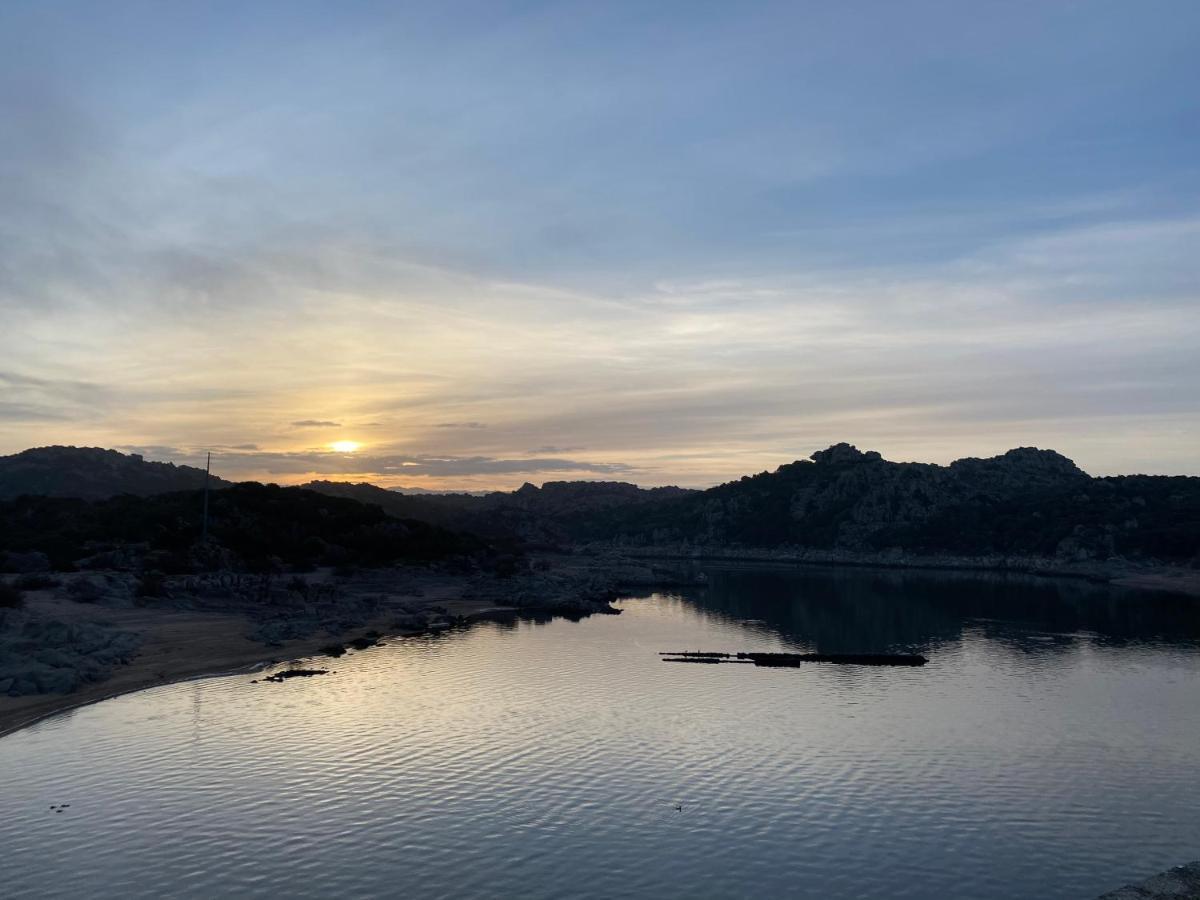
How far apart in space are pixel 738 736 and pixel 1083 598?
12237 cm

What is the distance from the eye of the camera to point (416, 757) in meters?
44.2

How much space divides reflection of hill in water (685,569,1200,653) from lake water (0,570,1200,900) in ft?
74.0

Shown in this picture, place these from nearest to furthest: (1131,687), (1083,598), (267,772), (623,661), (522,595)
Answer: (267,772) → (1131,687) → (623,661) → (522,595) → (1083,598)

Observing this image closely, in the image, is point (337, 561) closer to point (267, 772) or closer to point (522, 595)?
point (522, 595)

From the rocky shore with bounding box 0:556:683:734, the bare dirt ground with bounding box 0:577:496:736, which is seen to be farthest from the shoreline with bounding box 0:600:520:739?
the rocky shore with bounding box 0:556:683:734

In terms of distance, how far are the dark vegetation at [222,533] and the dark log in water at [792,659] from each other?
2289 inches

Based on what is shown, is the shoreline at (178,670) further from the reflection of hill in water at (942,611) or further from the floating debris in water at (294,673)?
the reflection of hill in water at (942,611)

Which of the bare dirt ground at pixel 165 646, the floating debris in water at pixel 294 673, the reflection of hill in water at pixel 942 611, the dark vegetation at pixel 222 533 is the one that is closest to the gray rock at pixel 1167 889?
the bare dirt ground at pixel 165 646

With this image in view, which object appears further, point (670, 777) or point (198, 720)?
point (198, 720)

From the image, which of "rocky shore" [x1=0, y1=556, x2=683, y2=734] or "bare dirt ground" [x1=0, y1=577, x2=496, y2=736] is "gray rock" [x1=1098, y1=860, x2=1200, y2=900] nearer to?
"bare dirt ground" [x1=0, y1=577, x2=496, y2=736]

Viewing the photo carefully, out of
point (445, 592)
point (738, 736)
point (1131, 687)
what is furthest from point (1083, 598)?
point (738, 736)

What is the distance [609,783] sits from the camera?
134 ft

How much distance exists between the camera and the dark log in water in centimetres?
8000

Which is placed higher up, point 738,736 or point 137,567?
point 137,567
